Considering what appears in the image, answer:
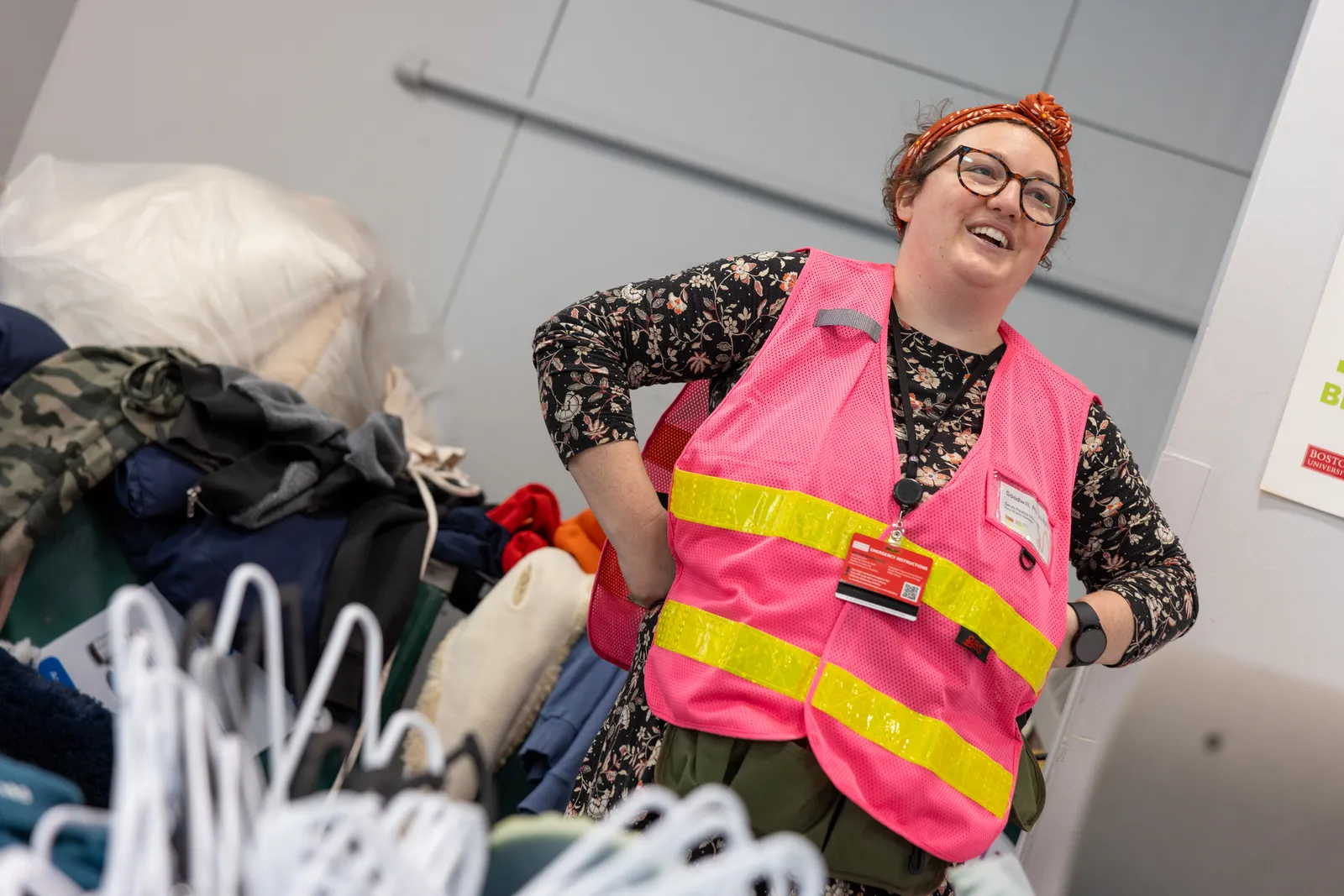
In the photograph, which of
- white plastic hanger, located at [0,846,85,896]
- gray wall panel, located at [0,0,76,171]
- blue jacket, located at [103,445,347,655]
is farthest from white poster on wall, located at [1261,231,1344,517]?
gray wall panel, located at [0,0,76,171]

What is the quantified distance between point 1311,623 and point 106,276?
2.11 meters

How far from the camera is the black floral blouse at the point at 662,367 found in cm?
114

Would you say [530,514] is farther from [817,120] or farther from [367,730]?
[367,730]

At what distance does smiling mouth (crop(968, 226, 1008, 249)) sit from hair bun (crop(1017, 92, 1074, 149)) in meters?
0.17

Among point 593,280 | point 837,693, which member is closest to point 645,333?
point 837,693

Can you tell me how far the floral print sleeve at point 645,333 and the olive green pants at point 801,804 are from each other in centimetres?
34

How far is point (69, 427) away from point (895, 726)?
1353 mm

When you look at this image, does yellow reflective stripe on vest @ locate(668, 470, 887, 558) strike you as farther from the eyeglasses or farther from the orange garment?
the orange garment

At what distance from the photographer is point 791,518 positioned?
105 centimetres

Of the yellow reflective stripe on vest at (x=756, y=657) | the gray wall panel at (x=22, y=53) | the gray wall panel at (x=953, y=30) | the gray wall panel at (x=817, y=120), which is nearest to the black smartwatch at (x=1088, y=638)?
the yellow reflective stripe on vest at (x=756, y=657)

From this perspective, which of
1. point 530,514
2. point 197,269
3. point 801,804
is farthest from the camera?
point 530,514

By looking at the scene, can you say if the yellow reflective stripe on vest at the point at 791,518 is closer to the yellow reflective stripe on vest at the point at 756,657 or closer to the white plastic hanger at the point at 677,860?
the yellow reflective stripe on vest at the point at 756,657

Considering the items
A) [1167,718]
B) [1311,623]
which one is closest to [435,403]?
[1311,623]

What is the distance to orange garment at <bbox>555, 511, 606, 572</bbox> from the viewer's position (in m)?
2.19
